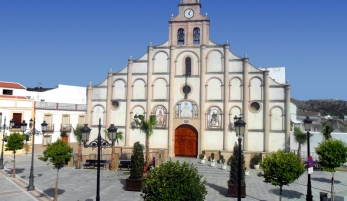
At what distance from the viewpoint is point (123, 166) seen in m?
28.5

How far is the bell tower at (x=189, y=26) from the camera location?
34406mm

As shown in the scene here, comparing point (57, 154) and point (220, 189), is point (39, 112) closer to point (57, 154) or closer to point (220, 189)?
point (57, 154)

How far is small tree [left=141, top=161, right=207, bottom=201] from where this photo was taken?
11.0 metres

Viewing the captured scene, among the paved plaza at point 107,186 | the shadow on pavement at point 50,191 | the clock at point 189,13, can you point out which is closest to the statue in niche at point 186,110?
the paved plaza at point 107,186

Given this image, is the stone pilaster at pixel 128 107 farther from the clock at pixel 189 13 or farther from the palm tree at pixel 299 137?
the palm tree at pixel 299 137

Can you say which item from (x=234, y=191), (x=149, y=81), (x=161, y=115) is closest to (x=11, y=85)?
(x=149, y=81)

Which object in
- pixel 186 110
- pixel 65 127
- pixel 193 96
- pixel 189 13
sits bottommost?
pixel 65 127

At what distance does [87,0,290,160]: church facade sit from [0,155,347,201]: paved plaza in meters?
4.93

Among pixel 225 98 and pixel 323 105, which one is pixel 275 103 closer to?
pixel 225 98

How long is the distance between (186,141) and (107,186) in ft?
45.2

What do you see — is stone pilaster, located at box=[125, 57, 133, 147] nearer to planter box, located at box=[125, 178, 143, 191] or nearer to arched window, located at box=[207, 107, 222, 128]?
arched window, located at box=[207, 107, 222, 128]

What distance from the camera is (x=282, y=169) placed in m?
15.9

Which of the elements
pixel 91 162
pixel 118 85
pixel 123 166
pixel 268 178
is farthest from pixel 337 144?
pixel 118 85

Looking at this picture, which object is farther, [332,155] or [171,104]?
[171,104]
